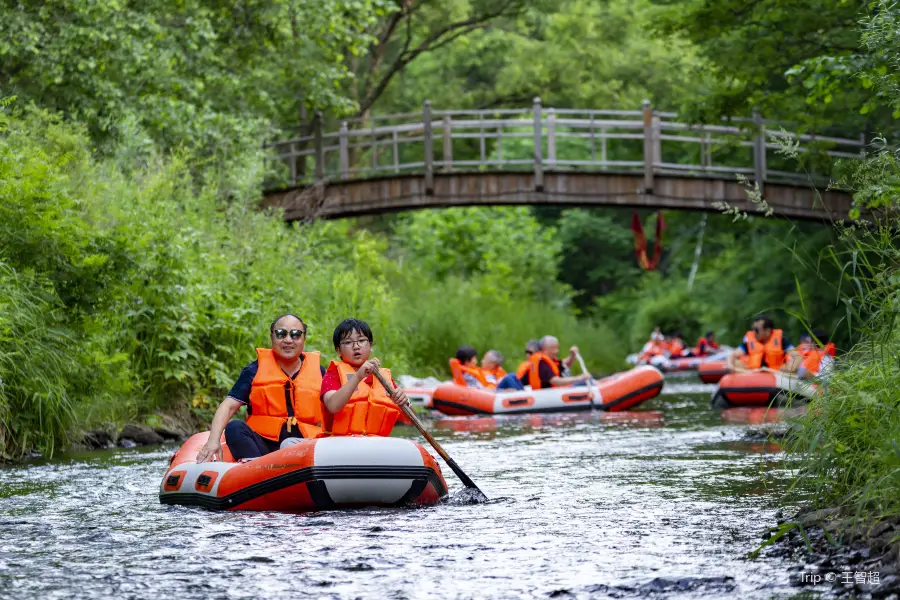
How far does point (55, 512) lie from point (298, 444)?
5.36 ft

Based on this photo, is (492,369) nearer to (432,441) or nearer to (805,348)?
(805,348)

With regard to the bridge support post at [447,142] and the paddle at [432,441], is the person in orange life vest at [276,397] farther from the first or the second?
the bridge support post at [447,142]

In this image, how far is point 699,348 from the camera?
35312 millimetres

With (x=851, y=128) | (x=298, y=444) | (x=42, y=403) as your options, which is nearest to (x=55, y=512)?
(x=298, y=444)

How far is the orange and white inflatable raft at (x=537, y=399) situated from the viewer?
1734 centimetres

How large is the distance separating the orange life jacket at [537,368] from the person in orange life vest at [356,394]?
9561mm

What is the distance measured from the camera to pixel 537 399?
684 inches

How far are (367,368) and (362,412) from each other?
2.48 ft

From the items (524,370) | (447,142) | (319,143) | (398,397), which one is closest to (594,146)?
(447,142)

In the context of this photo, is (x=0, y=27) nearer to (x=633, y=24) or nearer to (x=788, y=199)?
(x=788, y=199)

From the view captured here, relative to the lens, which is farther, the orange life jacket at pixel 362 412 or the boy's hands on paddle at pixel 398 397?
the orange life jacket at pixel 362 412

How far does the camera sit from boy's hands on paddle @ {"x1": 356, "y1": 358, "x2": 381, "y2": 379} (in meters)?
7.82

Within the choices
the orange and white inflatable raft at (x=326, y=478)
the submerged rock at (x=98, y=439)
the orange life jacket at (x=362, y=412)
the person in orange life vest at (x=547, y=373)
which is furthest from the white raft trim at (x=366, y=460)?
the person in orange life vest at (x=547, y=373)

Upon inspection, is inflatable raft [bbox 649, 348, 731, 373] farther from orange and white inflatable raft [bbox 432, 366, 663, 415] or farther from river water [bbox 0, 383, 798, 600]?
river water [bbox 0, 383, 798, 600]
